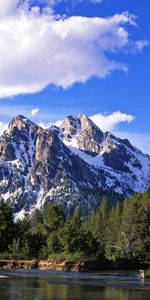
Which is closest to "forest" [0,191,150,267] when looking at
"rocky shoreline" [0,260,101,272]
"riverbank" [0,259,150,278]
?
"riverbank" [0,259,150,278]

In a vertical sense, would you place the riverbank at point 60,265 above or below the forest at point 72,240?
below

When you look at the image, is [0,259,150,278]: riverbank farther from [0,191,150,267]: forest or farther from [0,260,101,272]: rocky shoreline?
[0,191,150,267]: forest

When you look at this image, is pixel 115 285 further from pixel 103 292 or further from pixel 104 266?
pixel 104 266

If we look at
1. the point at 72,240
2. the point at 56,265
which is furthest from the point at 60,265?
the point at 72,240

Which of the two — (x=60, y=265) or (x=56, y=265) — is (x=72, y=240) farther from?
(x=60, y=265)

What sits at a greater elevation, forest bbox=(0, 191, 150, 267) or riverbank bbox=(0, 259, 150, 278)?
forest bbox=(0, 191, 150, 267)

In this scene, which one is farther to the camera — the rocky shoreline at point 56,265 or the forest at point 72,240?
the forest at point 72,240

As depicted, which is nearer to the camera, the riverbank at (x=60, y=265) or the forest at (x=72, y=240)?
the riverbank at (x=60, y=265)

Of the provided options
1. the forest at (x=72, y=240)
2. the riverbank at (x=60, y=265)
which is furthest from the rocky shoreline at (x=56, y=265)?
the forest at (x=72, y=240)

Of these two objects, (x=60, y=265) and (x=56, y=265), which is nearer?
(x=60, y=265)

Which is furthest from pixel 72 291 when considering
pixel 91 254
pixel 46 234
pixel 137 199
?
pixel 137 199

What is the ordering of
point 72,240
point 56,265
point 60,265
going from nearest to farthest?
point 60,265, point 56,265, point 72,240

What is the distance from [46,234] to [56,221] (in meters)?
5.48

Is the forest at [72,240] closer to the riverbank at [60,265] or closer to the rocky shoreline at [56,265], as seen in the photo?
the riverbank at [60,265]
